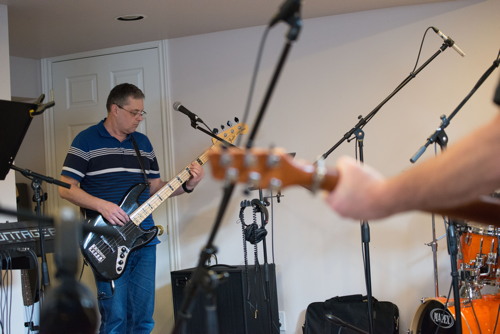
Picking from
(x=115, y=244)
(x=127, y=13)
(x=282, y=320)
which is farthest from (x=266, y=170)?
(x=282, y=320)

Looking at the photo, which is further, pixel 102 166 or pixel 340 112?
pixel 340 112

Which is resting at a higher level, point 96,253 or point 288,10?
point 288,10

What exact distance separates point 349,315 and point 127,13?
7.78ft

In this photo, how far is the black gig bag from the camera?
4.15m

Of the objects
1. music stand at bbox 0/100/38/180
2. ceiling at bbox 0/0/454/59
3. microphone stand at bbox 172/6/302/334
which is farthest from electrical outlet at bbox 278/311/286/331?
microphone stand at bbox 172/6/302/334

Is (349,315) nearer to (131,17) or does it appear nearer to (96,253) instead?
(96,253)

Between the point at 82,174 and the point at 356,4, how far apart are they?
2.00 metres

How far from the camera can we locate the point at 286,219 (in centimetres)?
458

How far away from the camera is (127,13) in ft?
13.9

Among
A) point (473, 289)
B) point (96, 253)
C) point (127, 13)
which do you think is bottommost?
point (473, 289)

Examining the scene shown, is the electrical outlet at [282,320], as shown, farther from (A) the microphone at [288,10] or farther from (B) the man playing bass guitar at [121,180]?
(A) the microphone at [288,10]

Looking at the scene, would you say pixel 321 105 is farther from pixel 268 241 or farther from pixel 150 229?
pixel 150 229

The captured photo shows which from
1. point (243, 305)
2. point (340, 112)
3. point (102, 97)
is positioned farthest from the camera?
point (102, 97)

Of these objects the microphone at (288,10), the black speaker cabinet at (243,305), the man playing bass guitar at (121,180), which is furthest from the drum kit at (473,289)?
the microphone at (288,10)
